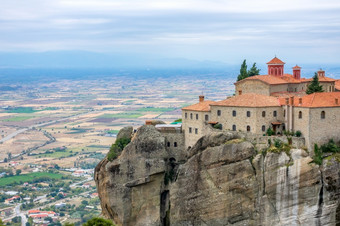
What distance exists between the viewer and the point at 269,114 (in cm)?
6397

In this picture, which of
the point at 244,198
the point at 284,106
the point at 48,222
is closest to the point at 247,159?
the point at 244,198

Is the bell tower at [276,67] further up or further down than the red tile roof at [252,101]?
further up

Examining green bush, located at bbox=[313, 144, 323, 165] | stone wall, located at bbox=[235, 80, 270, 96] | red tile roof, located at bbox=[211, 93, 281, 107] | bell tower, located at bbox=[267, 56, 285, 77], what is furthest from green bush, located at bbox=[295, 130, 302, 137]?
bell tower, located at bbox=[267, 56, 285, 77]

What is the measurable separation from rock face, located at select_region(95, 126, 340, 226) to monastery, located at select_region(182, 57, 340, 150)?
272cm

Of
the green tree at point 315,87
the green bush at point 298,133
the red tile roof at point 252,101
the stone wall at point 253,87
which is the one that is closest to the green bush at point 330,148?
the green bush at point 298,133

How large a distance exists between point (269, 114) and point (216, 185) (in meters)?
9.22

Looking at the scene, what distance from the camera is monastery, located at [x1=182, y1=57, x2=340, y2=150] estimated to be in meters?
60.9

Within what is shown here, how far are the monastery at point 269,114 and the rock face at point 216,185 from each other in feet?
8.91

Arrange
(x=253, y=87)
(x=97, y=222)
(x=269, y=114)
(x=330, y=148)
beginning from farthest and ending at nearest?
(x=253, y=87)
(x=269, y=114)
(x=330, y=148)
(x=97, y=222)

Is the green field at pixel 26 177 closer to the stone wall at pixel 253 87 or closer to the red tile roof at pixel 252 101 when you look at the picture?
the stone wall at pixel 253 87

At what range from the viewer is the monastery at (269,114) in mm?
60875

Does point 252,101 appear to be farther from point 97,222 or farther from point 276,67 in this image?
point 97,222

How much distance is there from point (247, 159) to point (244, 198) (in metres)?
3.75

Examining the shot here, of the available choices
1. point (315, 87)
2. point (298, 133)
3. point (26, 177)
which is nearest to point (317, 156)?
point (298, 133)
